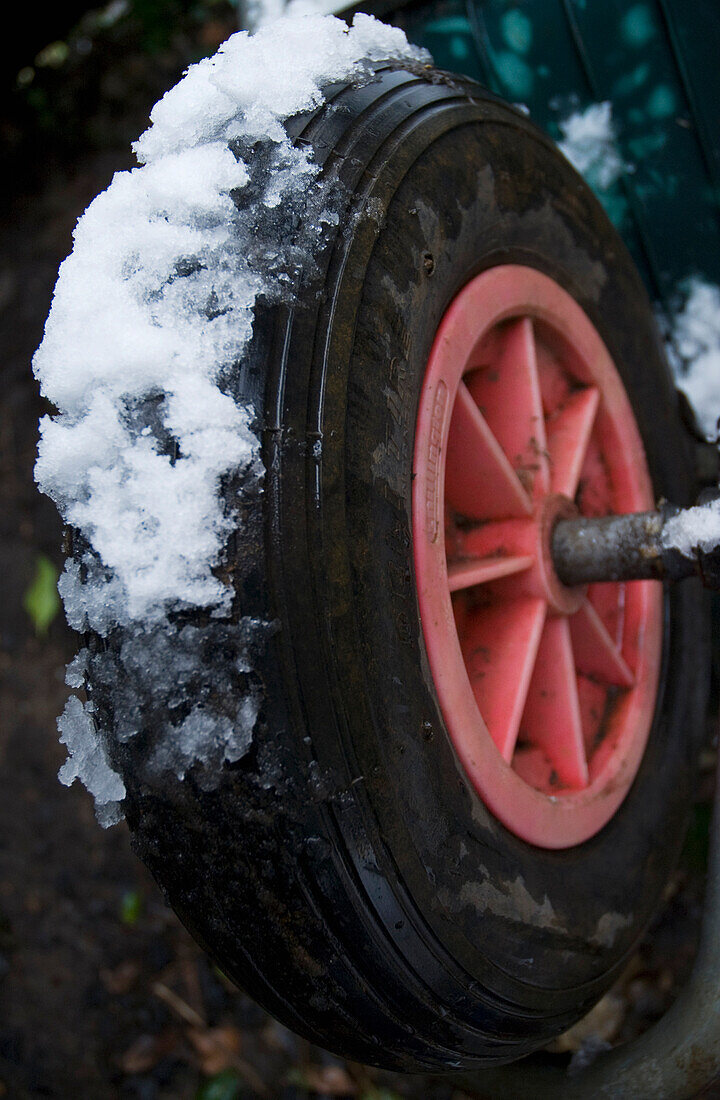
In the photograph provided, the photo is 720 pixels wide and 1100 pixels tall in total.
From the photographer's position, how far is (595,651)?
1.30m

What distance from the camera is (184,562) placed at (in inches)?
29.5

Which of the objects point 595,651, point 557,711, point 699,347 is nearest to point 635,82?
point 699,347

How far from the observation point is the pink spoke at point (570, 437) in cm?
124

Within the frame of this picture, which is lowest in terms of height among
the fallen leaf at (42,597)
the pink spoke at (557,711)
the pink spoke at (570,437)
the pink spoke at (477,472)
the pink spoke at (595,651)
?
the pink spoke at (557,711)

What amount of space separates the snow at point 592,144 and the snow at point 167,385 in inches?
41.0


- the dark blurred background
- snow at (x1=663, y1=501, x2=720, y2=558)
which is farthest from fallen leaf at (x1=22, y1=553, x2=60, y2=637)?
snow at (x1=663, y1=501, x2=720, y2=558)

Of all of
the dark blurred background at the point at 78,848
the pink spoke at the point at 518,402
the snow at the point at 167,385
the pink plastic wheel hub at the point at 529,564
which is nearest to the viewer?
the snow at the point at 167,385

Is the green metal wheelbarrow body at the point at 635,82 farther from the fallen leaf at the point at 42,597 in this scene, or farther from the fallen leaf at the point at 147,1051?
the fallen leaf at the point at 147,1051

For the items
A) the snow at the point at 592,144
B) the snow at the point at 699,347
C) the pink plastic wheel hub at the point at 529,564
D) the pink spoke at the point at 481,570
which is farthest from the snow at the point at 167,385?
the snow at the point at 699,347

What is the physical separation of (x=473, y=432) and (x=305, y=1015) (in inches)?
27.7

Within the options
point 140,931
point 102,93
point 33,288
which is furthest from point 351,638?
point 102,93

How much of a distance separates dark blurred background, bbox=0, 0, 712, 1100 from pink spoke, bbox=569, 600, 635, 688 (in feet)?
1.72

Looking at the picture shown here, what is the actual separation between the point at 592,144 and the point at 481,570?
113 centimetres

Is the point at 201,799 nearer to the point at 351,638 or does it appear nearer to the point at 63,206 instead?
the point at 351,638
